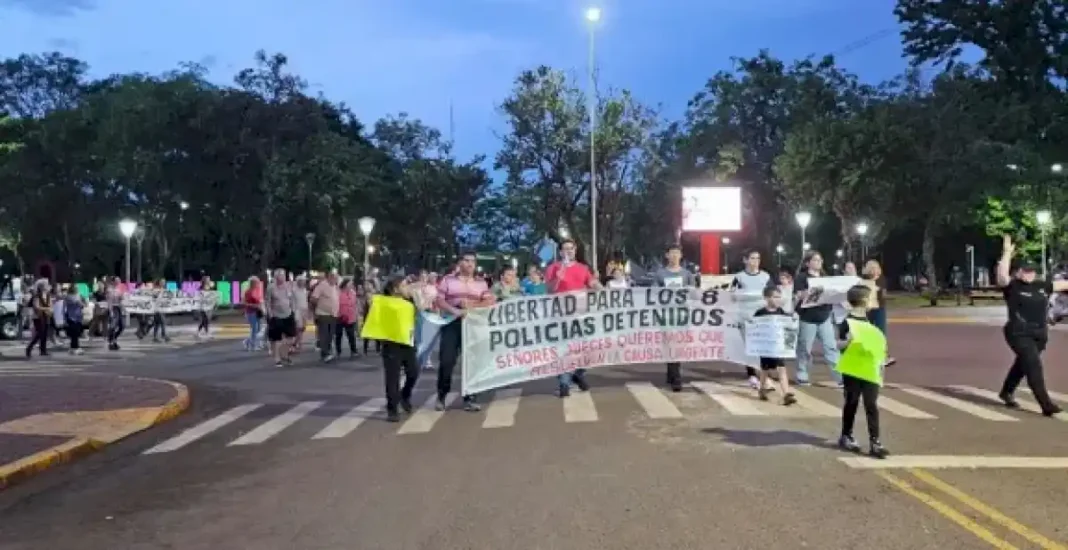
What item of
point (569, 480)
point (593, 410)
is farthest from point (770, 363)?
point (569, 480)

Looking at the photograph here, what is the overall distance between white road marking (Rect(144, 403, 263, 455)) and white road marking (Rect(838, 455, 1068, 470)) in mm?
6535

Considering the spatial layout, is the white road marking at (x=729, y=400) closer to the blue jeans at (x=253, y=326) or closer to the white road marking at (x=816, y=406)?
the white road marking at (x=816, y=406)

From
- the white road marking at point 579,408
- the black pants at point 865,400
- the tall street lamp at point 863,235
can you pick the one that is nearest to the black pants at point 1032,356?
the black pants at point 865,400

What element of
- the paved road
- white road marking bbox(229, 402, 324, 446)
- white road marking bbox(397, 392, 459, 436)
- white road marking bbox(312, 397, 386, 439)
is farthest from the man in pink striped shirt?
white road marking bbox(229, 402, 324, 446)

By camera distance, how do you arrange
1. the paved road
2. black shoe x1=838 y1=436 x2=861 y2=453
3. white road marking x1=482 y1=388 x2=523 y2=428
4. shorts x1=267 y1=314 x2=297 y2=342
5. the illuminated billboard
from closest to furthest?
the paved road → black shoe x1=838 y1=436 x2=861 y2=453 → white road marking x1=482 y1=388 x2=523 y2=428 → shorts x1=267 y1=314 x2=297 y2=342 → the illuminated billboard

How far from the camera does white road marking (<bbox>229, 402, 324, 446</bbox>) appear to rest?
1176 centimetres

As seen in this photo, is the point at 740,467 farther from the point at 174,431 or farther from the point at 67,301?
the point at 67,301

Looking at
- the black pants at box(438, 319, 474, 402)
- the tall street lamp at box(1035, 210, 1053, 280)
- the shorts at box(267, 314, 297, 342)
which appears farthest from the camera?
the tall street lamp at box(1035, 210, 1053, 280)

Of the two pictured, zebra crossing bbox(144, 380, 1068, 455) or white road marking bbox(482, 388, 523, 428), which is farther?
white road marking bbox(482, 388, 523, 428)

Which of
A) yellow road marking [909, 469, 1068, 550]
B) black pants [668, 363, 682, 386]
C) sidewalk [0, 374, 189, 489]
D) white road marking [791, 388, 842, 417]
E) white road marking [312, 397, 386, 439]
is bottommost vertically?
white road marking [312, 397, 386, 439]

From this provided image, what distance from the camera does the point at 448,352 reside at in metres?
13.7

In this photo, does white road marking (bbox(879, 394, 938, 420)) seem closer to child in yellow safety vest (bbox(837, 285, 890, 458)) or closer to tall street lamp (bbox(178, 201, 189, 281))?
child in yellow safety vest (bbox(837, 285, 890, 458))

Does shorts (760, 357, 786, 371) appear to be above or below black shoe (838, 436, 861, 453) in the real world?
above

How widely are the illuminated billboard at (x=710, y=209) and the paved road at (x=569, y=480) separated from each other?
32393 millimetres
